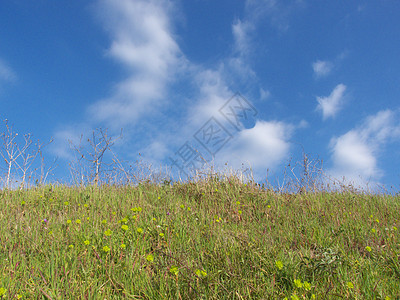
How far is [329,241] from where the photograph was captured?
13.2ft

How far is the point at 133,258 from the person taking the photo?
3211 millimetres

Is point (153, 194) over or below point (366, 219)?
over

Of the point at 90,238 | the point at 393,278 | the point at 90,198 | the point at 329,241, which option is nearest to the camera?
the point at 393,278

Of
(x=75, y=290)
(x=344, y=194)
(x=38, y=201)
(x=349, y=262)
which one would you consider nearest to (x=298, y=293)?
(x=349, y=262)

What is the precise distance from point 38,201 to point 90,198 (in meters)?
1.15

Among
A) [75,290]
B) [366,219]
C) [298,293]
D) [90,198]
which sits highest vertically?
[90,198]

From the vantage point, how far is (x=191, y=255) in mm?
3557

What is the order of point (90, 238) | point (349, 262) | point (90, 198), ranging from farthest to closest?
point (90, 198), point (90, 238), point (349, 262)

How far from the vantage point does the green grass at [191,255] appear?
2721 millimetres

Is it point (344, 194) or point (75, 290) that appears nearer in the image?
point (75, 290)

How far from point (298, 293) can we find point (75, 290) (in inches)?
81.3

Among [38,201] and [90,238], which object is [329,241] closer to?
[90,238]

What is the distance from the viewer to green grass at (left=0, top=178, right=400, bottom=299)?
2.72 metres

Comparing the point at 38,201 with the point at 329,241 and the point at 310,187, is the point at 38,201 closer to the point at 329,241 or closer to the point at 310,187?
the point at 329,241
